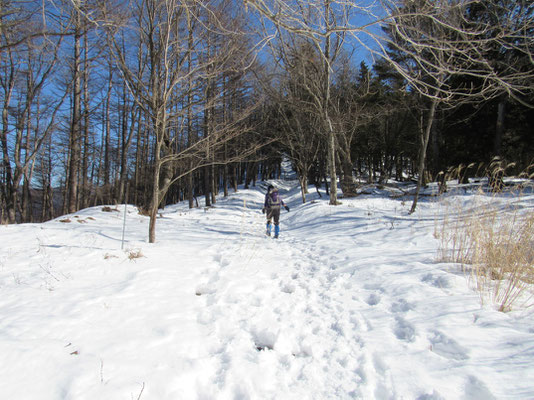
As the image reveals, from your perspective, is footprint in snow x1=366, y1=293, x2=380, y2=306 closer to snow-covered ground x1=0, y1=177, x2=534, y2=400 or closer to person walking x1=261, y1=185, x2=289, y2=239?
snow-covered ground x1=0, y1=177, x2=534, y2=400

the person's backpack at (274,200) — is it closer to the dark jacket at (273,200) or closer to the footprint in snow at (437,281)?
the dark jacket at (273,200)

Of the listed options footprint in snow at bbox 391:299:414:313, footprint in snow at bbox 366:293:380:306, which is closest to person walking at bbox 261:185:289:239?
footprint in snow at bbox 366:293:380:306

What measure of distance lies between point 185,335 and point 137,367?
0.49 meters

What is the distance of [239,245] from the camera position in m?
6.05

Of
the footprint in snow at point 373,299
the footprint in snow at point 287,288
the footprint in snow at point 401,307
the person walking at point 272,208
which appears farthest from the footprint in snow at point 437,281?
the person walking at point 272,208

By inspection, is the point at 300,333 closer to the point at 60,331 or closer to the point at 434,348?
the point at 434,348

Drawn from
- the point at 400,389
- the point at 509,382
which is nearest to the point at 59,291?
the point at 400,389

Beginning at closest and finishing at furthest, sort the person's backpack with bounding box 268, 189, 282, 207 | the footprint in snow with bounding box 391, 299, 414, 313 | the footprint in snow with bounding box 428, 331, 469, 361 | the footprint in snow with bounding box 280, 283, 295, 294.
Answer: the footprint in snow with bounding box 428, 331, 469, 361 < the footprint in snow with bounding box 391, 299, 414, 313 < the footprint in snow with bounding box 280, 283, 295, 294 < the person's backpack with bounding box 268, 189, 282, 207

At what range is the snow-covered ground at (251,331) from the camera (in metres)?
1.64

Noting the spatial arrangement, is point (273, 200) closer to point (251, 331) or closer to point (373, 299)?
point (373, 299)

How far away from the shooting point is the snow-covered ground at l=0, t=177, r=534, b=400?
1.64 m

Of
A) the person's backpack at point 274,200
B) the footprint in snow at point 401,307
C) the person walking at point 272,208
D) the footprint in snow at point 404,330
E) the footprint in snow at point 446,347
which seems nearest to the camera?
the footprint in snow at point 446,347

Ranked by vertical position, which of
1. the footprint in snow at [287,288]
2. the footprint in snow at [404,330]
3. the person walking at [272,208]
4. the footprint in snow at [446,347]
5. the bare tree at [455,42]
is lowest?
the footprint in snow at [287,288]

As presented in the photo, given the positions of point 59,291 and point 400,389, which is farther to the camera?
point 59,291
